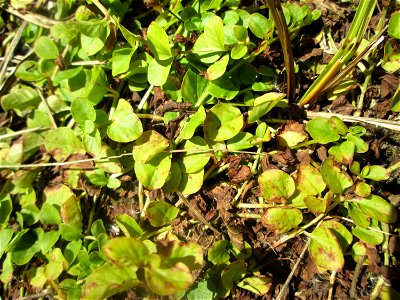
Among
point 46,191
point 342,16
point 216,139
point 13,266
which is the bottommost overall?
point 13,266

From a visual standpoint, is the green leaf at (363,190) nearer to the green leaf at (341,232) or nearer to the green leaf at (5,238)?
the green leaf at (341,232)

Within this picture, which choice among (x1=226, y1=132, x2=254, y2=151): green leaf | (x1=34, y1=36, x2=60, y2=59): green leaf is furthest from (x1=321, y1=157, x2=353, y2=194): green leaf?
(x1=34, y1=36, x2=60, y2=59): green leaf

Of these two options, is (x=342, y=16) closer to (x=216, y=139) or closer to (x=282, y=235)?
(x=216, y=139)

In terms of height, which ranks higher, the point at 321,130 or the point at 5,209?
the point at 321,130

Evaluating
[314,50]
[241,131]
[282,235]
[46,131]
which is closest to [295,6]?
[314,50]

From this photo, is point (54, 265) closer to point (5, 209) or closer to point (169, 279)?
point (5, 209)

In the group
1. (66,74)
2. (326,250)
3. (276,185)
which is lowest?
(326,250)

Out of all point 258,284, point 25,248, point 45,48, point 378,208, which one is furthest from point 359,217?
point 45,48
